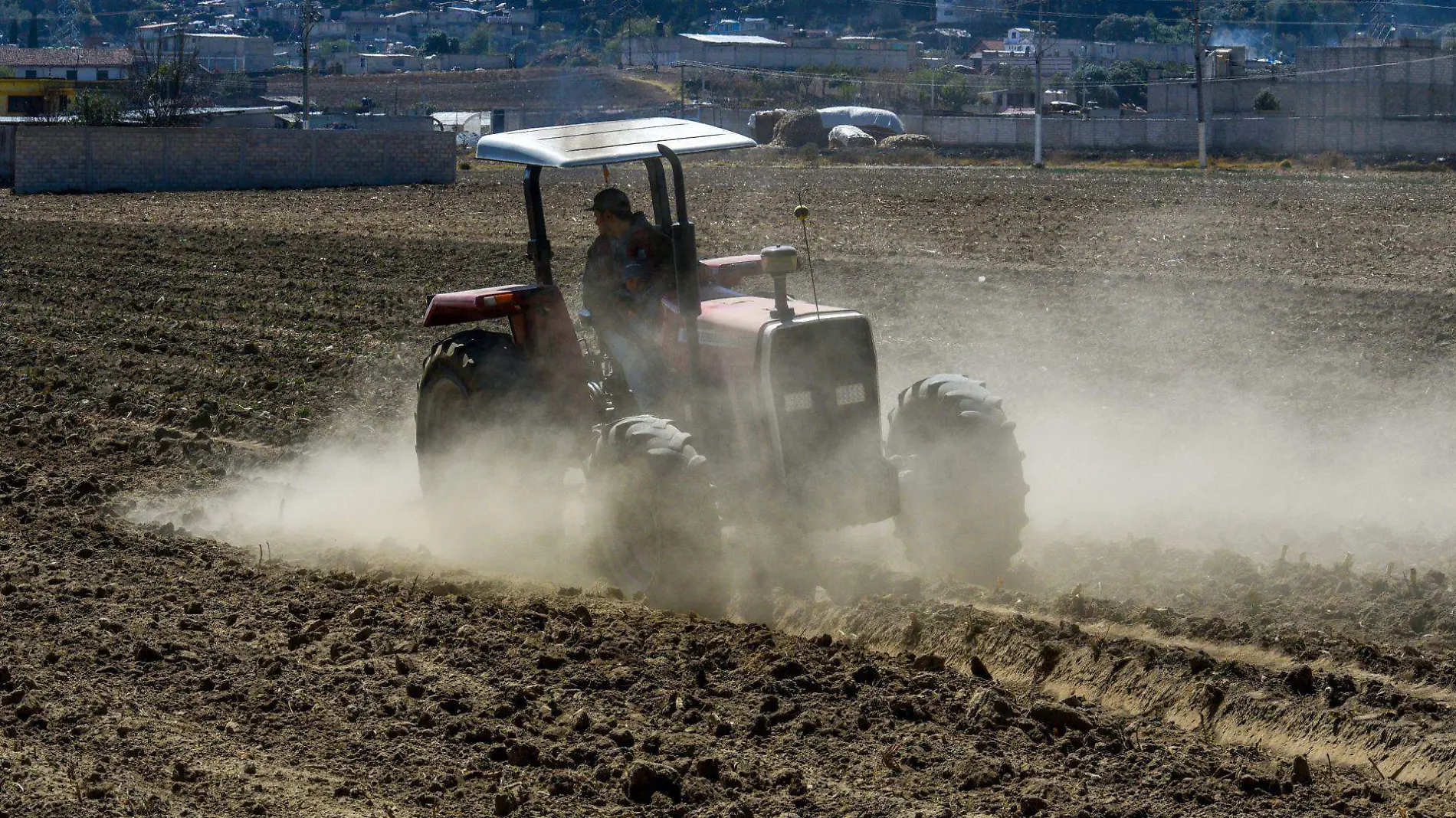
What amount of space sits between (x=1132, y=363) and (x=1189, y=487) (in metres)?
3.56

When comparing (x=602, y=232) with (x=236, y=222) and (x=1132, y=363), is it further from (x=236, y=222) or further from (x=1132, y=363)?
(x=236, y=222)

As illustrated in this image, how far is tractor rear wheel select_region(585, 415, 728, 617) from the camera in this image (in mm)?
7000

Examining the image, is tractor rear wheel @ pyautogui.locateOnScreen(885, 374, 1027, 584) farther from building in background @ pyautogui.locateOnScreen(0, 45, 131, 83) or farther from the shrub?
building in background @ pyautogui.locateOnScreen(0, 45, 131, 83)

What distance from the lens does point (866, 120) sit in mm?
71000

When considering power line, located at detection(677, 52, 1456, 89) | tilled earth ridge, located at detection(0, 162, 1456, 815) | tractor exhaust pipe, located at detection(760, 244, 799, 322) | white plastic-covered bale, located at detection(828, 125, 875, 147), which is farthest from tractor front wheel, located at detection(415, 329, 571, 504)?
power line, located at detection(677, 52, 1456, 89)

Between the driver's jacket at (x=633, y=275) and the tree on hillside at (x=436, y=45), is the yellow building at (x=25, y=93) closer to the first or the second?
the tree on hillside at (x=436, y=45)

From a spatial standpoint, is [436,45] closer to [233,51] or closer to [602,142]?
[233,51]

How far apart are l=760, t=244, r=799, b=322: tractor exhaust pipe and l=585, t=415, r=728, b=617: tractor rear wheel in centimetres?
75

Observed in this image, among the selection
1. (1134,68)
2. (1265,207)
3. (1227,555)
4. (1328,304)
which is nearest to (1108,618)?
(1227,555)

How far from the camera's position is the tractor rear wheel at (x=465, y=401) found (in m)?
8.33

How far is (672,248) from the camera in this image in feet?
26.2

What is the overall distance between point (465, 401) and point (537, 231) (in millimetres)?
1029

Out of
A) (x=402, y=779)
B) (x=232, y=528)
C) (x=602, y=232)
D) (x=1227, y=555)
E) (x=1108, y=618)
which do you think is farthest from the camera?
(x=232, y=528)

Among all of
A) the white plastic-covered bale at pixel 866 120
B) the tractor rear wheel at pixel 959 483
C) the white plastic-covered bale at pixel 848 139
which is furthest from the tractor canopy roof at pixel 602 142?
the white plastic-covered bale at pixel 866 120
